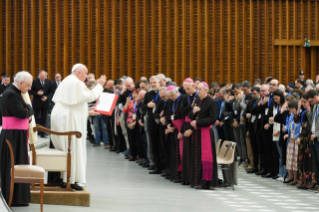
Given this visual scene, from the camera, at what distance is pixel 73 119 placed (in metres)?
6.27

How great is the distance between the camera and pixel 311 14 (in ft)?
51.8

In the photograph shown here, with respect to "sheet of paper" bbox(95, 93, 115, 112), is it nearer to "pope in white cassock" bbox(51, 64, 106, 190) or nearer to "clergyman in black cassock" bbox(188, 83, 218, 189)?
"pope in white cassock" bbox(51, 64, 106, 190)

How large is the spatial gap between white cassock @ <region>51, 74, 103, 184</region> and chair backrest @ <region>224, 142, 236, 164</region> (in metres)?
2.55

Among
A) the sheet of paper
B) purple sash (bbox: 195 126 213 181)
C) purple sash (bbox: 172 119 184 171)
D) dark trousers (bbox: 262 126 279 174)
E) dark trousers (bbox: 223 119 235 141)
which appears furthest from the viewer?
dark trousers (bbox: 223 119 235 141)

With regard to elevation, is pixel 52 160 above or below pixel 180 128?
below

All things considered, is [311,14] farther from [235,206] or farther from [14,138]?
[14,138]

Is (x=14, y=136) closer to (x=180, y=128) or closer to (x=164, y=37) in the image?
(x=180, y=128)

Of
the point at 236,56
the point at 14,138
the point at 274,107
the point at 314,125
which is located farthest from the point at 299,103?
the point at 236,56

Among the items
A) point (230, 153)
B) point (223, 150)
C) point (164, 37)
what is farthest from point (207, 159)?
point (164, 37)

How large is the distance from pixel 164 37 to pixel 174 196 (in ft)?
30.0

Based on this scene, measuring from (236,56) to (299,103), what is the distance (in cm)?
796

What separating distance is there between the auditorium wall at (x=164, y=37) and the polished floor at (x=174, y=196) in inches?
261

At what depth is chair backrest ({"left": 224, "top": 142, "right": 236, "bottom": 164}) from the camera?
7.86 metres

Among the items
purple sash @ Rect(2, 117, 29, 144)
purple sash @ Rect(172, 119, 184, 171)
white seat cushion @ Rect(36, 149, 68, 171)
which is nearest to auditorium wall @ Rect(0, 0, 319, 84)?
purple sash @ Rect(172, 119, 184, 171)
